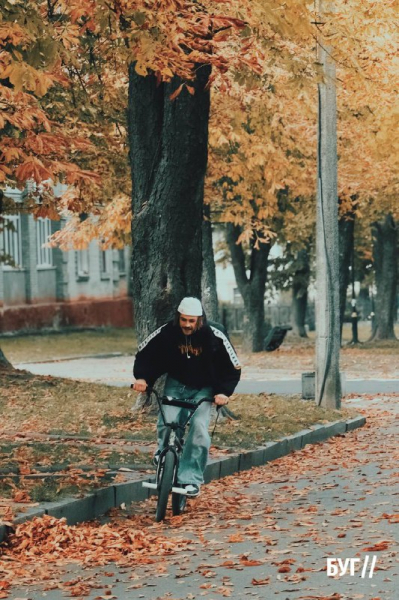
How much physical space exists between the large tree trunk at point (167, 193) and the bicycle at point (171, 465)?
5.46 metres

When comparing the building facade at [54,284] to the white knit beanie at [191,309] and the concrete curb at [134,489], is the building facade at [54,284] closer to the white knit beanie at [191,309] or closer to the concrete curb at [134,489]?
the concrete curb at [134,489]

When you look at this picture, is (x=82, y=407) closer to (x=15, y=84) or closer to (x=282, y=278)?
(x=15, y=84)

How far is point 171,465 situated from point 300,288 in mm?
45501

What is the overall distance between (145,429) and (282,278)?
40474 mm

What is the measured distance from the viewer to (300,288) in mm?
55625

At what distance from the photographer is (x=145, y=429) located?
50.5 feet

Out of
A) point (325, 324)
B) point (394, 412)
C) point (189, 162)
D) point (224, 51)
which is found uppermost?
point (224, 51)

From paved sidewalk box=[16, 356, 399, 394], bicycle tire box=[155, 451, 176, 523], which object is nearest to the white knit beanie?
bicycle tire box=[155, 451, 176, 523]

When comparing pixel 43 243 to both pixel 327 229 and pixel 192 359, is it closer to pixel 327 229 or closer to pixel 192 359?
pixel 327 229

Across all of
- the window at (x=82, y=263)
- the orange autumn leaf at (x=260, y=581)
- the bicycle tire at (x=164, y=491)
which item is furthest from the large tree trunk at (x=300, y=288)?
the orange autumn leaf at (x=260, y=581)

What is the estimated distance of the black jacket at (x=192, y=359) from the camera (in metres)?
10.6

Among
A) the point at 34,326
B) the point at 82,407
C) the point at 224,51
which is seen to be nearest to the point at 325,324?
the point at 82,407

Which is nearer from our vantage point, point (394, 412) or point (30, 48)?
point (30, 48)

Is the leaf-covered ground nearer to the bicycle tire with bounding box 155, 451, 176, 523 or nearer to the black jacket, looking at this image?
the bicycle tire with bounding box 155, 451, 176, 523
